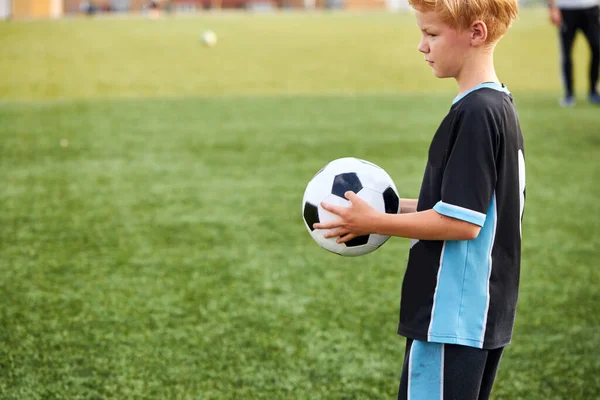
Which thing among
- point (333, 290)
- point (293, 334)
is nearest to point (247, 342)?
point (293, 334)

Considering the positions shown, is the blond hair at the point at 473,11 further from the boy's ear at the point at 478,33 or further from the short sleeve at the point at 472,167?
the short sleeve at the point at 472,167

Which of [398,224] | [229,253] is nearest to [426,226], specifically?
[398,224]

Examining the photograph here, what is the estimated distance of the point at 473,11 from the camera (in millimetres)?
1725

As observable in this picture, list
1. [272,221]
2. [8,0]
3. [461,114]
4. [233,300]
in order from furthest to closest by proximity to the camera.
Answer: [8,0] → [272,221] → [233,300] → [461,114]

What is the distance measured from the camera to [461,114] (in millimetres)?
1694

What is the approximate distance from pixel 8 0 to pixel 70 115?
88.1 feet

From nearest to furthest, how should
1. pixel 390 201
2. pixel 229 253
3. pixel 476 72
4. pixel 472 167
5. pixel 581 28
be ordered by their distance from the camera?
1. pixel 472 167
2. pixel 476 72
3. pixel 390 201
4. pixel 229 253
5. pixel 581 28

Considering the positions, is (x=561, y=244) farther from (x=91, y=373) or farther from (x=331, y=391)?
(x=91, y=373)

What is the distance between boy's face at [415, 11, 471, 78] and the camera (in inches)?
69.5

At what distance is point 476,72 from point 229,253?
316cm

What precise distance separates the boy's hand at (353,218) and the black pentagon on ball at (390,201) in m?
0.22

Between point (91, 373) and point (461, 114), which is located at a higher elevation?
point (461, 114)

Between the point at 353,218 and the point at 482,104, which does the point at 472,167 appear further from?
the point at 353,218

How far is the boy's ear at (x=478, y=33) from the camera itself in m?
1.74
